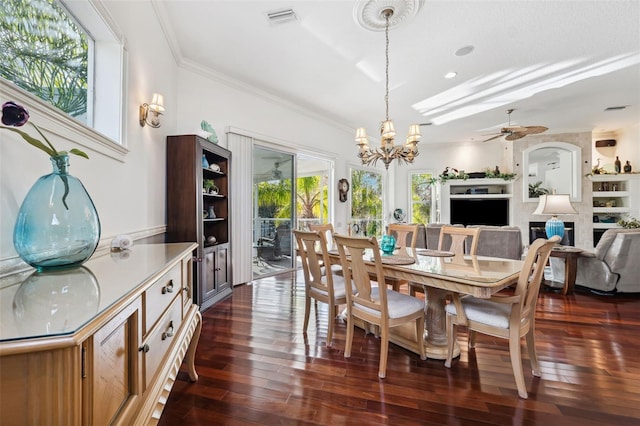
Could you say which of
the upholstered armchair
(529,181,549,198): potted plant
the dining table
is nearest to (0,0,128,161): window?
the dining table

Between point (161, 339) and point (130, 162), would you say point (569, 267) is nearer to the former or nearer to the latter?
point (161, 339)

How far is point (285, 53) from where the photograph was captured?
11.1 feet

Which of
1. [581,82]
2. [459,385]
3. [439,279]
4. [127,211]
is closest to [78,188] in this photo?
[127,211]

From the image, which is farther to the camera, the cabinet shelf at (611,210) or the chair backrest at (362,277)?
the cabinet shelf at (611,210)

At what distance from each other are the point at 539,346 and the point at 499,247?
212 cm

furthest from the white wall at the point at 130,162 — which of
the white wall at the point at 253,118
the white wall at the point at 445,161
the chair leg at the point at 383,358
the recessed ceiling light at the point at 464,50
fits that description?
the white wall at the point at 445,161

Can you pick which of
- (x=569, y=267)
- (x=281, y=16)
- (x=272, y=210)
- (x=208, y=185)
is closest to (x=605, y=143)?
(x=569, y=267)

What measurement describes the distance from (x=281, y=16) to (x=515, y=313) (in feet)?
10.8

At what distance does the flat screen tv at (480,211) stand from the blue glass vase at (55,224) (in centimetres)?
789

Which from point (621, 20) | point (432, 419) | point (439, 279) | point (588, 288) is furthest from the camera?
point (588, 288)

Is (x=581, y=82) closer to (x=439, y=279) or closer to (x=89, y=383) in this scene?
(x=439, y=279)

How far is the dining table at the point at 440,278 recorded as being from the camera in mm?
1764

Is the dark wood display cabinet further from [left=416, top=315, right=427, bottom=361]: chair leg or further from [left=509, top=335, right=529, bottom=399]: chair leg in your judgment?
[left=509, top=335, right=529, bottom=399]: chair leg

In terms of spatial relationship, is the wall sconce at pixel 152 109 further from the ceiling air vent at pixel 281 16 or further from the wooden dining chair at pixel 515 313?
the wooden dining chair at pixel 515 313
